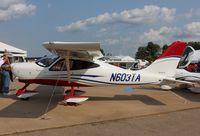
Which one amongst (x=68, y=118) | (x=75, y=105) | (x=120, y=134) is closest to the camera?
(x=120, y=134)

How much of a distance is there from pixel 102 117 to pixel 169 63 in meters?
4.21

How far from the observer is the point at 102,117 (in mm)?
7711

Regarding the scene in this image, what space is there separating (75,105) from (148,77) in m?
2.94

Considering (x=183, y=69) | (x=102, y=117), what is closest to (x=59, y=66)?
(x=102, y=117)

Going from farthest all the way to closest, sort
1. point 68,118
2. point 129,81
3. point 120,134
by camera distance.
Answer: point 129,81 → point 68,118 → point 120,134

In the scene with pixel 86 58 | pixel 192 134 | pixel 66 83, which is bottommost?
pixel 192 134

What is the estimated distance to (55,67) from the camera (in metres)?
10.3

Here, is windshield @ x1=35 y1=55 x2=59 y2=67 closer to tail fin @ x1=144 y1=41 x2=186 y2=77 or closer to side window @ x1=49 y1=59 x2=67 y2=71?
side window @ x1=49 y1=59 x2=67 y2=71

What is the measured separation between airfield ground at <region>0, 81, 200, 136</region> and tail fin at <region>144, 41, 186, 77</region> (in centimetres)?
118

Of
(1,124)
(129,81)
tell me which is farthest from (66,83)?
(1,124)

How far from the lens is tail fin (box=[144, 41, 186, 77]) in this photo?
10.6 meters

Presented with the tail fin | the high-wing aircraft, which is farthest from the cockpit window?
the high-wing aircraft

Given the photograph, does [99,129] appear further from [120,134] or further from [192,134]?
[192,134]

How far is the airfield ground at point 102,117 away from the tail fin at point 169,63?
1.18 m
